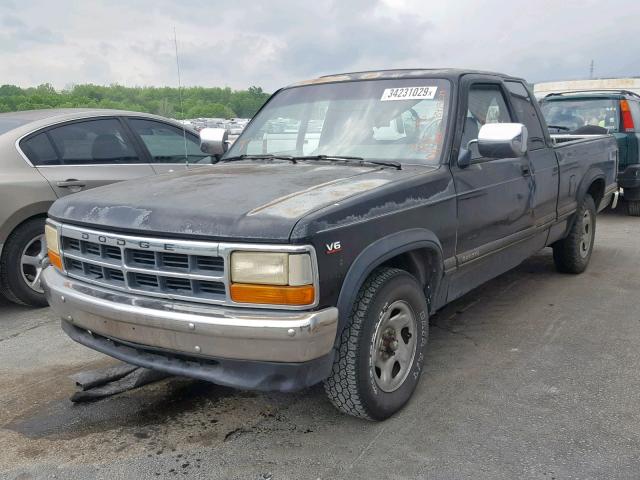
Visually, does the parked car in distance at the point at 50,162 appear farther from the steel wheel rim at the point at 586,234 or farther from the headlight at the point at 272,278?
the steel wheel rim at the point at 586,234

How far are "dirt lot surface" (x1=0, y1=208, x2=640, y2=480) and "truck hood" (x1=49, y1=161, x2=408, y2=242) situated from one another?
3.55 feet

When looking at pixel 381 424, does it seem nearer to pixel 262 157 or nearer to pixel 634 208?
pixel 262 157

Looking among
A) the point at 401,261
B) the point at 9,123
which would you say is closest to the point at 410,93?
the point at 401,261

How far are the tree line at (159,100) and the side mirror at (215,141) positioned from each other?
30cm

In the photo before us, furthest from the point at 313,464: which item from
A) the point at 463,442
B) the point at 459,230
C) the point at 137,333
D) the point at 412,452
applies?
the point at 459,230

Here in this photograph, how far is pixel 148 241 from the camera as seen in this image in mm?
2740

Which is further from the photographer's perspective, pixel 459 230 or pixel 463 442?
pixel 459 230

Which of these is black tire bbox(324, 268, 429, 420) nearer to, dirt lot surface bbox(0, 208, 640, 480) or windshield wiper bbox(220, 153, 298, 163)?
dirt lot surface bbox(0, 208, 640, 480)

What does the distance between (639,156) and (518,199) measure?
554 cm

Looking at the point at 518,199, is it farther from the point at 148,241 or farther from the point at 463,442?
the point at 148,241

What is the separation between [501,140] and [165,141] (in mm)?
3868

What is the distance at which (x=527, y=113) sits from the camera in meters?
4.90

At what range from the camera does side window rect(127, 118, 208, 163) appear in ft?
19.9

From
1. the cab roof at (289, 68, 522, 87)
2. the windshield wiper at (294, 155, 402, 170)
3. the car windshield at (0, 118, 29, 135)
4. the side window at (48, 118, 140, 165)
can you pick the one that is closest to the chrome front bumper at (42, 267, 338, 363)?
the windshield wiper at (294, 155, 402, 170)
